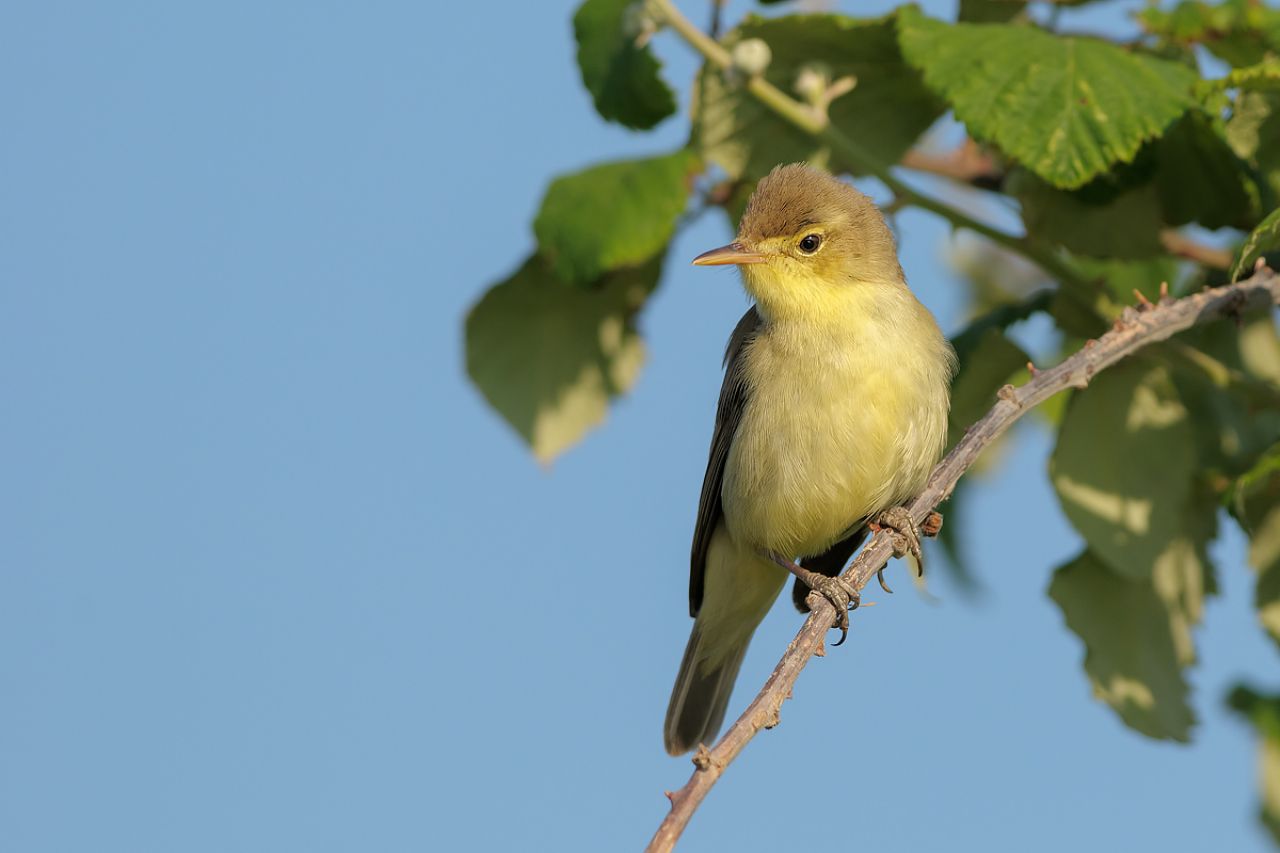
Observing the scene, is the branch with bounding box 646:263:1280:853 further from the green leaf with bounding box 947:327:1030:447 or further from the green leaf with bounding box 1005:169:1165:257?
the green leaf with bounding box 947:327:1030:447

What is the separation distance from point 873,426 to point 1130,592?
89 centimetres

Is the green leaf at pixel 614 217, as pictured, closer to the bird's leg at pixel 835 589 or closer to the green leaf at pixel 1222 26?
the bird's leg at pixel 835 589

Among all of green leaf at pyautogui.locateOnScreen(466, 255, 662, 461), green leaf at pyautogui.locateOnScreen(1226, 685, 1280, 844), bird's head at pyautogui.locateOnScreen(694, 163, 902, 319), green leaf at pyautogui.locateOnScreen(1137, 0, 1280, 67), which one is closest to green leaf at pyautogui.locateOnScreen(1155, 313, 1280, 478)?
green leaf at pyautogui.locateOnScreen(1226, 685, 1280, 844)

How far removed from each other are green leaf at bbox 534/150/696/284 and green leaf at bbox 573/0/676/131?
206mm

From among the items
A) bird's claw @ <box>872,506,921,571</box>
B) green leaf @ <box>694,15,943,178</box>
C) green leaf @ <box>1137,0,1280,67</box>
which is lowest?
bird's claw @ <box>872,506,921,571</box>

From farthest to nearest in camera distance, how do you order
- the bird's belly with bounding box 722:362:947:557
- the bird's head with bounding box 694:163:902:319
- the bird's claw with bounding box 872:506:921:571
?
the bird's head with bounding box 694:163:902:319 < the bird's belly with bounding box 722:362:947:557 < the bird's claw with bounding box 872:506:921:571

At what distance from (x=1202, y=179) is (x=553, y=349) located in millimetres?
1838

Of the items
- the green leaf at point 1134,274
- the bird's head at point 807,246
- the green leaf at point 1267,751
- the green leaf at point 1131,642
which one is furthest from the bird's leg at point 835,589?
the green leaf at point 1134,274

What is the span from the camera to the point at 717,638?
5.64 meters

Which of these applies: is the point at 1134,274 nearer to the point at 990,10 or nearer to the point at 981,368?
the point at 981,368

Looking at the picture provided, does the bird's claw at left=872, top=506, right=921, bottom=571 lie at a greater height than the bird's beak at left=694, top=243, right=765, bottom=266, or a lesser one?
lesser

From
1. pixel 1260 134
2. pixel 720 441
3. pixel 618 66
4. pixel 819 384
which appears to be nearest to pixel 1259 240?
pixel 1260 134

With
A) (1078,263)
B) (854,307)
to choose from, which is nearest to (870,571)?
(854,307)

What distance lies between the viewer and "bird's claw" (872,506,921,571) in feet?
13.8
